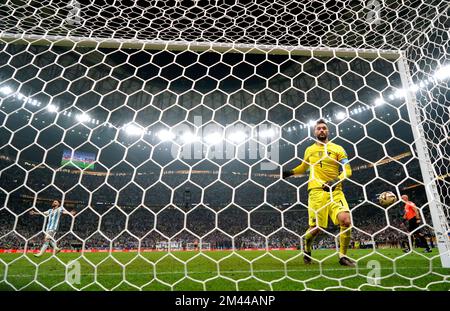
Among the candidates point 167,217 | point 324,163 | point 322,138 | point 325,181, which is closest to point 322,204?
point 325,181

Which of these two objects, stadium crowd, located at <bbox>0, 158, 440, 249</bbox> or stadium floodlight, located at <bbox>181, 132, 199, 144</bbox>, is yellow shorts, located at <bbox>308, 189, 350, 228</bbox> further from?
stadium crowd, located at <bbox>0, 158, 440, 249</bbox>

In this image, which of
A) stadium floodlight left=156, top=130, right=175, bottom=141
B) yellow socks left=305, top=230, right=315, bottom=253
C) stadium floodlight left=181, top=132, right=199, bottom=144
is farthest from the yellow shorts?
stadium floodlight left=156, top=130, right=175, bottom=141

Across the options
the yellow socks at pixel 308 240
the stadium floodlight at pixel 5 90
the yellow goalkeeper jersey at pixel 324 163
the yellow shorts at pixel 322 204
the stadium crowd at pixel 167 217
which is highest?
the stadium floodlight at pixel 5 90

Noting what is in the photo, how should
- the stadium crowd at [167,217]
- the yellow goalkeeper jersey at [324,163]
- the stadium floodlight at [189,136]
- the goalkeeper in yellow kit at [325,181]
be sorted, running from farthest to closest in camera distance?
the stadium crowd at [167,217] < the yellow goalkeeper jersey at [324,163] < the goalkeeper in yellow kit at [325,181] < the stadium floodlight at [189,136]

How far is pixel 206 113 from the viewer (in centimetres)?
1667

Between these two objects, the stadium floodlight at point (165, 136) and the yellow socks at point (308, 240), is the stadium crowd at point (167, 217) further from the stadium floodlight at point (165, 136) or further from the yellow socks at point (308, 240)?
the yellow socks at point (308, 240)

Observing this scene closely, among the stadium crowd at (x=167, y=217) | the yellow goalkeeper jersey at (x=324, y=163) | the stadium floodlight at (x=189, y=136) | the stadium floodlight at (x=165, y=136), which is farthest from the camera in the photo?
the stadium crowd at (x=167, y=217)

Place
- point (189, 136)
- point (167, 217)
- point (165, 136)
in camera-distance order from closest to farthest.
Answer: point (189, 136)
point (165, 136)
point (167, 217)

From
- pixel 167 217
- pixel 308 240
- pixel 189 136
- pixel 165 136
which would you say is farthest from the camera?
pixel 167 217

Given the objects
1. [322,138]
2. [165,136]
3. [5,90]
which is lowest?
[322,138]

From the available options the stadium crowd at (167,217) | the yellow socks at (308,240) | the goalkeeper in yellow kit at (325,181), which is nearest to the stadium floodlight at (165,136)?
the goalkeeper in yellow kit at (325,181)

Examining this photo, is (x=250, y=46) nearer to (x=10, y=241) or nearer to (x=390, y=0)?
(x=390, y=0)

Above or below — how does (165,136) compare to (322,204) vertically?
above

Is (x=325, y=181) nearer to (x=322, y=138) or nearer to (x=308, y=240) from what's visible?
(x=322, y=138)
